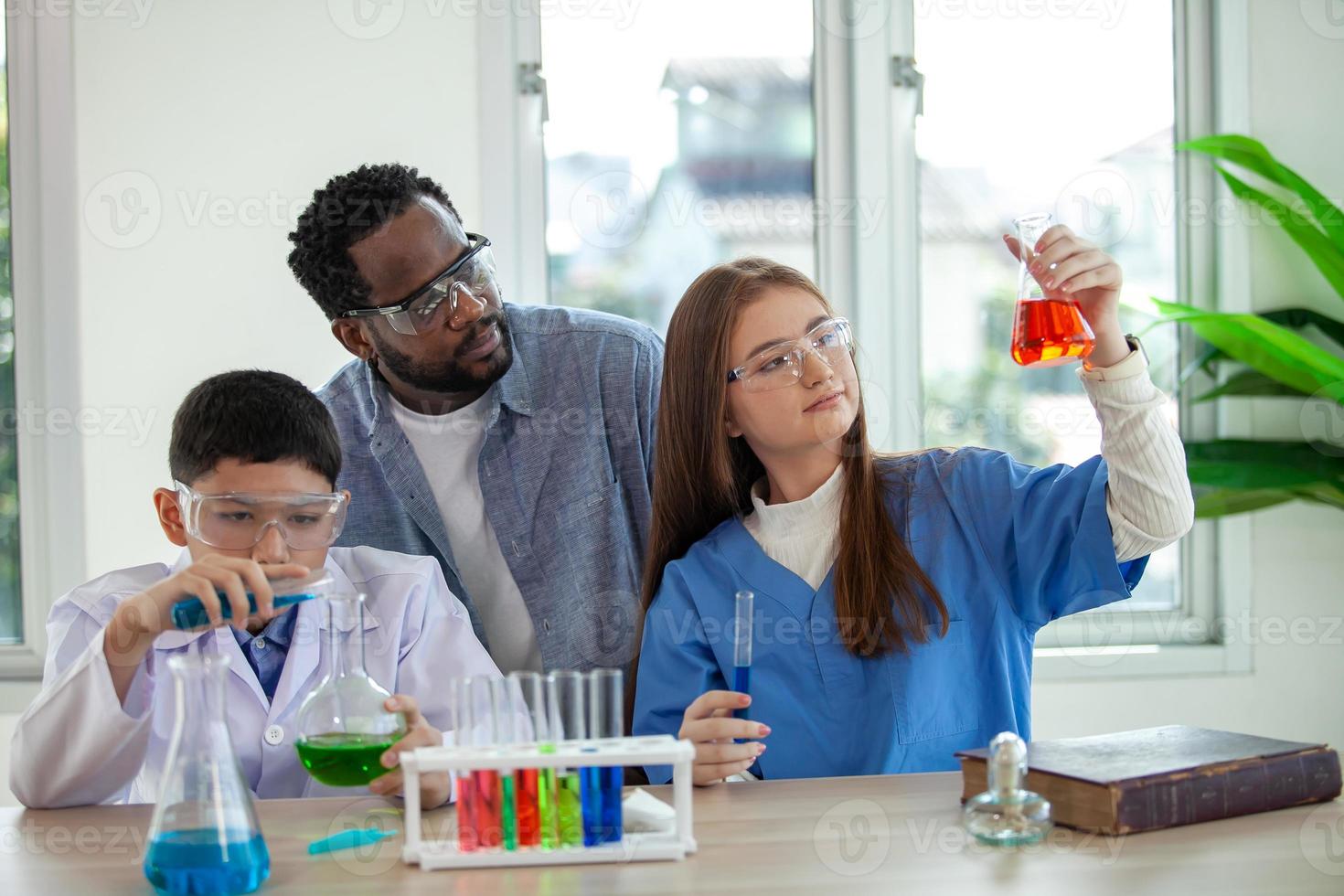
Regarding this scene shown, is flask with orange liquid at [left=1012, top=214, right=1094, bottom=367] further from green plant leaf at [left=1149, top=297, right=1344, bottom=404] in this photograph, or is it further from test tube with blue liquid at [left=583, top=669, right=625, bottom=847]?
green plant leaf at [left=1149, top=297, right=1344, bottom=404]

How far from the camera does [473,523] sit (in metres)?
2.47

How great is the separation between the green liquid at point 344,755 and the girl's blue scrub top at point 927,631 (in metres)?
0.53

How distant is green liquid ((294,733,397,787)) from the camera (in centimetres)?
135

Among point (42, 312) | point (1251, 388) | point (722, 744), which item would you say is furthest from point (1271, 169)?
point (42, 312)

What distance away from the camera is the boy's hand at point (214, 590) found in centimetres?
136

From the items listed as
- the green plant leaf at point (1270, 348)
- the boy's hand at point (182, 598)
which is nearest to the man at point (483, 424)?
the boy's hand at point (182, 598)

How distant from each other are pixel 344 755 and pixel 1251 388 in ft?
9.28

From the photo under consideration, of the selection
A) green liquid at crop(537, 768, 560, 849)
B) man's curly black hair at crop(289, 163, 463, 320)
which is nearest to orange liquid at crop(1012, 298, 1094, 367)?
green liquid at crop(537, 768, 560, 849)

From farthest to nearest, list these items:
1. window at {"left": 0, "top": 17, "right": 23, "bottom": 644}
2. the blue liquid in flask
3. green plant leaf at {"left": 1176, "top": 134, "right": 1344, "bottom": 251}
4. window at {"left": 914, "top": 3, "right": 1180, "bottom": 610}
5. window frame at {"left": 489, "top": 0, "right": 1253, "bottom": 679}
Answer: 1. window at {"left": 914, "top": 3, "right": 1180, "bottom": 610}
2. window frame at {"left": 489, "top": 0, "right": 1253, "bottom": 679}
3. window at {"left": 0, "top": 17, "right": 23, "bottom": 644}
4. green plant leaf at {"left": 1176, "top": 134, "right": 1344, "bottom": 251}
5. the blue liquid in flask

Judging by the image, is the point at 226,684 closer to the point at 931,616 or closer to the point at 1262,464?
the point at 931,616

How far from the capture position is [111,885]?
122cm

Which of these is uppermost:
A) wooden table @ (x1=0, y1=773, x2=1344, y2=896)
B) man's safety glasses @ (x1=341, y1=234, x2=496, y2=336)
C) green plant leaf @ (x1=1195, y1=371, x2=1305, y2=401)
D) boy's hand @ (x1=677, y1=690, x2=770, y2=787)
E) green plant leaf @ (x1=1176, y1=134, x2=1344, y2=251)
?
green plant leaf @ (x1=1176, y1=134, x2=1344, y2=251)

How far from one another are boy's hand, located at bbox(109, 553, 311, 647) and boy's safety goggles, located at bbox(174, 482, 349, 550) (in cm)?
28

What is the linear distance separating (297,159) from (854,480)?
6.42ft
